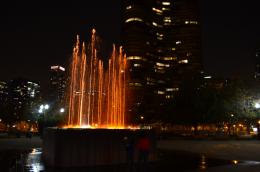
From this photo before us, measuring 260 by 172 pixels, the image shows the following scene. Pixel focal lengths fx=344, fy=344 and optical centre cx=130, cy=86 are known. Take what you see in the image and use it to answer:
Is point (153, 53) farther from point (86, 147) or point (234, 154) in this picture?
point (86, 147)

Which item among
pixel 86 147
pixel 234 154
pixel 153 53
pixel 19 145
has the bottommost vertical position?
pixel 234 154

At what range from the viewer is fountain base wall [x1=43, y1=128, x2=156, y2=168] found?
16.3 meters

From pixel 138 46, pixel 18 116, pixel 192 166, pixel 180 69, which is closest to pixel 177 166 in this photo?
pixel 192 166

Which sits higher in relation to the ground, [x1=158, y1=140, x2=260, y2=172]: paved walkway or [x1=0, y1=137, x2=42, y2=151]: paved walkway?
[x1=0, y1=137, x2=42, y2=151]: paved walkway

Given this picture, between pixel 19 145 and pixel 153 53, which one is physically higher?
pixel 153 53

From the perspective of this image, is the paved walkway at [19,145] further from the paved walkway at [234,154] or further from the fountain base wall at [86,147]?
the paved walkway at [234,154]

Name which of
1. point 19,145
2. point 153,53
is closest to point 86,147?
point 19,145

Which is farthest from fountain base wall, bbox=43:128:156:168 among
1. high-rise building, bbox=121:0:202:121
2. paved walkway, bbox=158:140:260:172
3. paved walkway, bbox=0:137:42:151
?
high-rise building, bbox=121:0:202:121

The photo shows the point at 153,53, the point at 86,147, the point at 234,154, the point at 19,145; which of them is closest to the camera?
the point at 86,147

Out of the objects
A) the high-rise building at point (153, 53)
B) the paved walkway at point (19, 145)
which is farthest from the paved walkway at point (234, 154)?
the high-rise building at point (153, 53)

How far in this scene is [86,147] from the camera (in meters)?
16.7

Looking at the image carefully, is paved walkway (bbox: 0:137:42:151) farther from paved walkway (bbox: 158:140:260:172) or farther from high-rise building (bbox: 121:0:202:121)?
high-rise building (bbox: 121:0:202:121)

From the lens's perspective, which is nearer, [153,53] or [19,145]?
[19,145]

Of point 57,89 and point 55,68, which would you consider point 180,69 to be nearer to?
point 55,68
